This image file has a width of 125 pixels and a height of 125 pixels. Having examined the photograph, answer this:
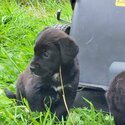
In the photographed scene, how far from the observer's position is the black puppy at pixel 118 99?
8.86 feet

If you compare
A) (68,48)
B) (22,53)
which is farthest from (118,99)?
(22,53)

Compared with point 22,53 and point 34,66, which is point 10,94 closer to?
point 34,66

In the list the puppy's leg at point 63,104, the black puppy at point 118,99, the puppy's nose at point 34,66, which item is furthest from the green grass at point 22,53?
the black puppy at point 118,99

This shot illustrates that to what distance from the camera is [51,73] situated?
10.1 feet

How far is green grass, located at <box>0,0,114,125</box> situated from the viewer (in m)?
3.13

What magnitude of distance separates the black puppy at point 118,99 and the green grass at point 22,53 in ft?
1.21

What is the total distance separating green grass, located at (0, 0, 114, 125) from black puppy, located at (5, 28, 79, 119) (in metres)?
0.07

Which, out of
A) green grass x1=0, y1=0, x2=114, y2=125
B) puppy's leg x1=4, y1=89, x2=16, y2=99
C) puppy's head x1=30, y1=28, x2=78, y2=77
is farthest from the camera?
puppy's leg x1=4, y1=89, x2=16, y2=99

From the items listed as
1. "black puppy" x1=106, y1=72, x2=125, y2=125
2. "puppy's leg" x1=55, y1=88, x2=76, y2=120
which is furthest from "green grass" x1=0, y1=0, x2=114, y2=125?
"black puppy" x1=106, y1=72, x2=125, y2=125

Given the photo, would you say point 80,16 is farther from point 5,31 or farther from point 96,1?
point 5,31

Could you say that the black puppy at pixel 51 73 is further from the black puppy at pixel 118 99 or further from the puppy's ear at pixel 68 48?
the black puppy at pixel 118 99

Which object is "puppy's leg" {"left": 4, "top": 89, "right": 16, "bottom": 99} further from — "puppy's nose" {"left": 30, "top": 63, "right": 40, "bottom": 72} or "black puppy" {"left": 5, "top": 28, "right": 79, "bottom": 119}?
"puppy's nose" {"left": 30, "top": 63, "right": 40, "bottom": 72}

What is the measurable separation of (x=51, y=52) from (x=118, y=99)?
0.50m

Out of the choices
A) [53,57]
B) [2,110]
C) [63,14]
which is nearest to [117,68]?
[53,57]
